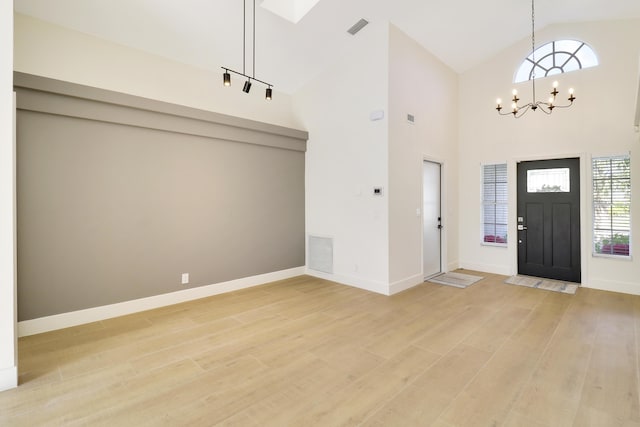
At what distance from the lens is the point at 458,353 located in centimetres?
294

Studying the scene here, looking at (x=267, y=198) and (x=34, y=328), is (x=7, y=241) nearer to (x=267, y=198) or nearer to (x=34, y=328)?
(x=34, y=328)

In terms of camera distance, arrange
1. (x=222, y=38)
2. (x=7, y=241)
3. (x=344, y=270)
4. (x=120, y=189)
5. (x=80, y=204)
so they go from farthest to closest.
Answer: (x=344, y=270)
(x=222, y=38)
(x=120, y=189)
(x=80, y=204)
(x=7, y=241)

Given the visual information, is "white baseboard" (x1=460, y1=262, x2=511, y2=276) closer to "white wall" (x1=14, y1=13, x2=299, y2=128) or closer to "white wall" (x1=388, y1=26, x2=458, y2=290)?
"white wall" (x1=388, y1=26, x2=458, y2=290)

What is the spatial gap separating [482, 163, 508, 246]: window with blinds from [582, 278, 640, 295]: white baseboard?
4.66ft

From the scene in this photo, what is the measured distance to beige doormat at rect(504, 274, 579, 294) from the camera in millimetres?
5055

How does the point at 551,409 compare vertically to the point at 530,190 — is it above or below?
below

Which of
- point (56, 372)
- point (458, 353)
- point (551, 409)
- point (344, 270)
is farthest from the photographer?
point (344, 270)

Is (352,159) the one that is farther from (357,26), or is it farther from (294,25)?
(294,25)

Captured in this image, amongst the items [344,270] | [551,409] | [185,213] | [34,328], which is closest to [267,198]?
[185,213]

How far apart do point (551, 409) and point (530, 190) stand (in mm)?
4717

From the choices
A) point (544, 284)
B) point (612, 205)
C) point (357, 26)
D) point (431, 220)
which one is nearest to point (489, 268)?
point (544, 284)

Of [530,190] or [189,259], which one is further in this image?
[530,190]

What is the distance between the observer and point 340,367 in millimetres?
2701

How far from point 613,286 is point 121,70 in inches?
316
